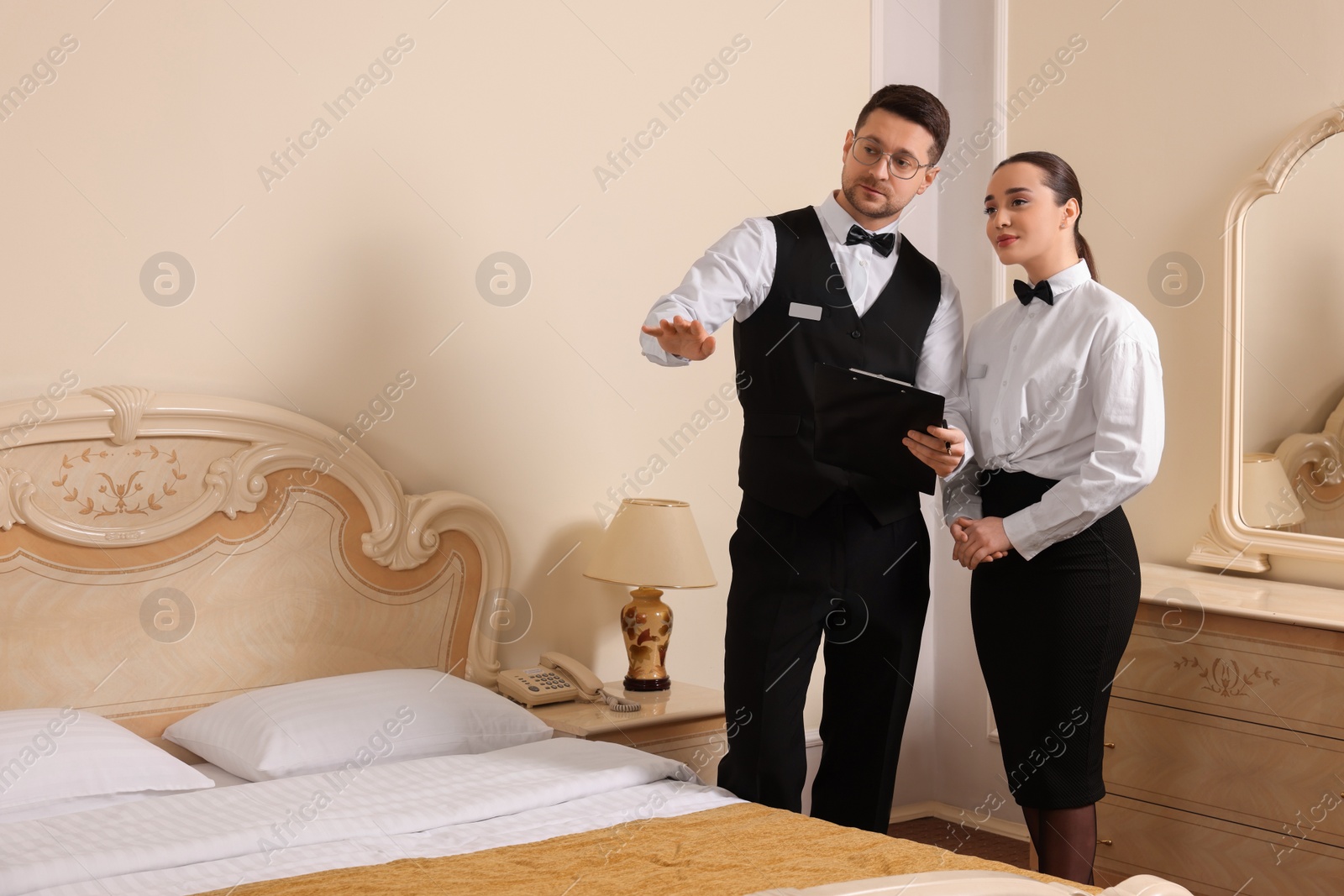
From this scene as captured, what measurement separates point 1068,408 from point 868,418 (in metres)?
0.42

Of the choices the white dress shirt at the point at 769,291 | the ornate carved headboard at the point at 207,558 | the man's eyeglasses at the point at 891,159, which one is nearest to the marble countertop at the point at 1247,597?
the white dress shirt at the point at 769,291

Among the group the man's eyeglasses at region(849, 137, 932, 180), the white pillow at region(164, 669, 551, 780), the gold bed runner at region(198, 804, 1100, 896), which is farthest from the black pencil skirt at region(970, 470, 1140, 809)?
the white pillow at region(164, 669, 551, 780)

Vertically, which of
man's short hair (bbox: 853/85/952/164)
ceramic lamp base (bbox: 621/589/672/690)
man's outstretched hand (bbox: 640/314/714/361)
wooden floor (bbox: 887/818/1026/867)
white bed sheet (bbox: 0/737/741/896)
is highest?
man's short hair (bbox: 853/85/952/164)

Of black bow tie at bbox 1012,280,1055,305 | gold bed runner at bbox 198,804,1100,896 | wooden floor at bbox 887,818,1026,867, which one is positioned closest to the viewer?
gold bed runner at bbox 198,804,1100,896

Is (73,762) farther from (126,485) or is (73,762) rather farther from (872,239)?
(872,239)

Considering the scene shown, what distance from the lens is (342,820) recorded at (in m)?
1.80

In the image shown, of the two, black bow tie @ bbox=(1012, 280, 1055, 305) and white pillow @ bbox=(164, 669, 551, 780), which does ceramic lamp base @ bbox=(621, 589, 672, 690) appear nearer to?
white pillow @ bbox=(164, 669, 551, 780)

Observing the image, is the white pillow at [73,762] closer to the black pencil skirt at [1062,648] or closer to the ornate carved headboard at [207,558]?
the ornate carved headboard at [207,558]

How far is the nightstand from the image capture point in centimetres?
257

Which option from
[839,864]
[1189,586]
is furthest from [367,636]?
[1189,586]

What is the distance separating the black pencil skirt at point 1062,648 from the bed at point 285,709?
1.73ft

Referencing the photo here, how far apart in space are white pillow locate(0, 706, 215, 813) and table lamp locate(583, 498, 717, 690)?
3.46 ft

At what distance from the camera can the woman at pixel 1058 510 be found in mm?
2111

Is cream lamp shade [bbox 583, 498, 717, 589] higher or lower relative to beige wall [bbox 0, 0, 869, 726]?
lower
